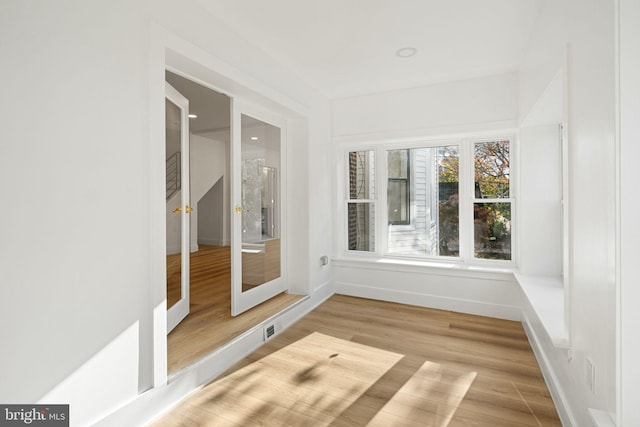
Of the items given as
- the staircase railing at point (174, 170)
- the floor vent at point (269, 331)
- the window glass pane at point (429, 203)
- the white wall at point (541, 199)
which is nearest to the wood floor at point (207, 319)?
the floor vent at point (269, 331)

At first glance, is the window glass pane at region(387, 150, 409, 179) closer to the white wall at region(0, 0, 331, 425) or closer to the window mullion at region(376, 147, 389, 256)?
the window mullion at region(376, 147, 389, 256)

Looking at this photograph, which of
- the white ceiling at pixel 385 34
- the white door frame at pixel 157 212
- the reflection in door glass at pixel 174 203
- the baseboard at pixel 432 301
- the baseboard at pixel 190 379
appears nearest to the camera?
the baseboard at pixel 190 379

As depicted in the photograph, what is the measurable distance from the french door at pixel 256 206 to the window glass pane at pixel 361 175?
1.13 metres

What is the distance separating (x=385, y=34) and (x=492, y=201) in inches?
86.1

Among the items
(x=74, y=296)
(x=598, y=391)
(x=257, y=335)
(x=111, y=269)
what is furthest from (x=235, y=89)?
(x=598, y=391)

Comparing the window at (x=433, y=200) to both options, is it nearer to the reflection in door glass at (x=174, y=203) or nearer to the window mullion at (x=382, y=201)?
the window mullion at (x=382, y=201)

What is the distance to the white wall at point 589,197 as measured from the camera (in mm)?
1168

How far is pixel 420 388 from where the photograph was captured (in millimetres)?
2053

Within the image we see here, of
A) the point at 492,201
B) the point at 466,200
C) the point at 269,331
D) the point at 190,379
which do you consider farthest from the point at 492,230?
the point at 190,379

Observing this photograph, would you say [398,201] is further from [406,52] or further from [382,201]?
[406,52]

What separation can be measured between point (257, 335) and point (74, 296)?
59.2 inches

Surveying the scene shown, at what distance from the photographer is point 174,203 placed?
2883 millimetres

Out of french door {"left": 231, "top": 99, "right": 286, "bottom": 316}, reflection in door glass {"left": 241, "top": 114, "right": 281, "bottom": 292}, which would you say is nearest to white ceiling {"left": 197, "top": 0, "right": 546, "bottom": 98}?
french door {"left": 231, "top": 99, "right": 286, "bottom": 316}

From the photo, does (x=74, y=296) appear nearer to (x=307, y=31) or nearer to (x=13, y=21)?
(x=13, y=21)
